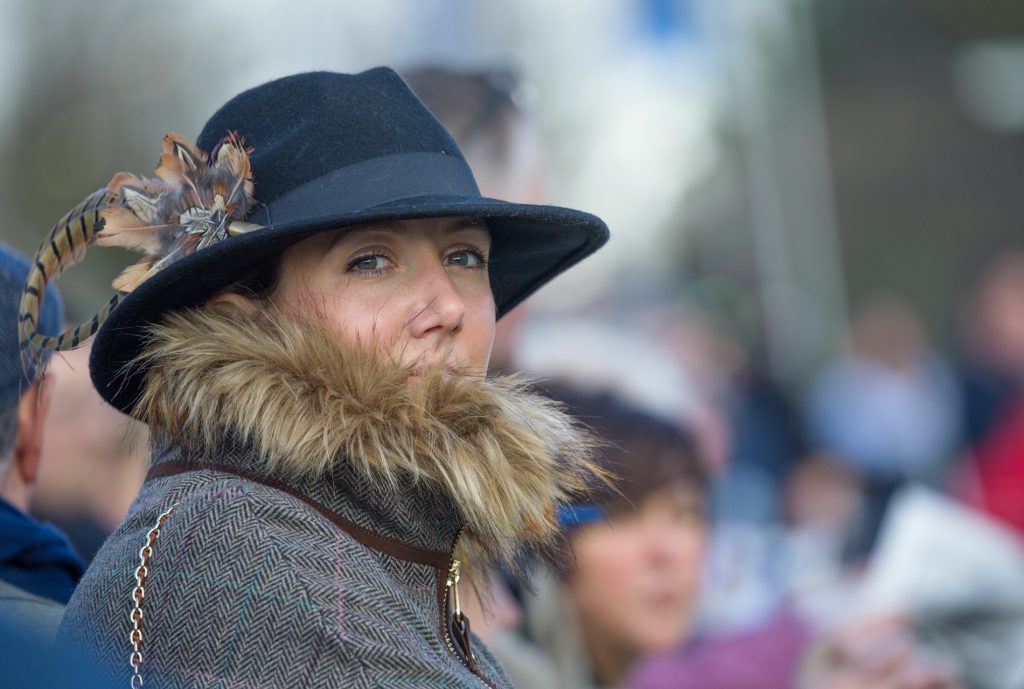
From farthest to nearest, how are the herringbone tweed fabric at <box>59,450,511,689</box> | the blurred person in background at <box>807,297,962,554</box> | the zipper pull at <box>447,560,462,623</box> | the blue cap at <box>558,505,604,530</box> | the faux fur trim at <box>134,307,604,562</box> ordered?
the blurred person in background at <box>807,297,962,554</box> < the blue cap at <box>558,505,604,530</box> < the zipper pull at <box>447,560,462,623</box> < the faux fur trim at <box>134,307,604,562</box> < the herringbone tweed fabric at <box>59,450,511,689</box>

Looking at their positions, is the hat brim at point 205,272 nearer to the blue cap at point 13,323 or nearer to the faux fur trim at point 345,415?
the faux fur trim at point 345,415

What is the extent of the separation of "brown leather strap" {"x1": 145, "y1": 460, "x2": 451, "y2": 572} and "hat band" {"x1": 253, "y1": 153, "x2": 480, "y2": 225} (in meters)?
0.41

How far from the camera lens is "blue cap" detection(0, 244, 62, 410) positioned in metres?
2.61

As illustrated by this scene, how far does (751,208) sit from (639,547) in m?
22.3

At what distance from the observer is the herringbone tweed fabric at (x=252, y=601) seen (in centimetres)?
161

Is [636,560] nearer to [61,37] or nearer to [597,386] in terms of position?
[597,386]

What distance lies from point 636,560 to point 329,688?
2081 millimetres

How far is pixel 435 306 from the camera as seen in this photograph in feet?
6.52

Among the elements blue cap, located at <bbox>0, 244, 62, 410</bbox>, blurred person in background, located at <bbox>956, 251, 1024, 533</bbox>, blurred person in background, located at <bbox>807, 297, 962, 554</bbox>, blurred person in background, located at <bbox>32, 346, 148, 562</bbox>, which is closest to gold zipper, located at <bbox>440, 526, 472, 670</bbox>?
blue cap, located at <bbox>0, 244, 62, 410</bbox>

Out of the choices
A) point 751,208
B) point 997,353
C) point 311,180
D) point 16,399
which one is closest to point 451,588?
point 311,180

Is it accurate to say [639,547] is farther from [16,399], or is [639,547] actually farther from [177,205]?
[177,205]

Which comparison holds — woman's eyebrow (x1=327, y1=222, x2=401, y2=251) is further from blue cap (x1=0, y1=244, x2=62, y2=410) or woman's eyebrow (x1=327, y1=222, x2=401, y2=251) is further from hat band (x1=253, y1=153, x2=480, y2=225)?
blue cap (x1=0, y1=244, x2=62, y2=410)

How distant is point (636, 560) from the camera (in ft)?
11.8

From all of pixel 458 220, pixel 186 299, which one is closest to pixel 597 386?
pixel 458 220
